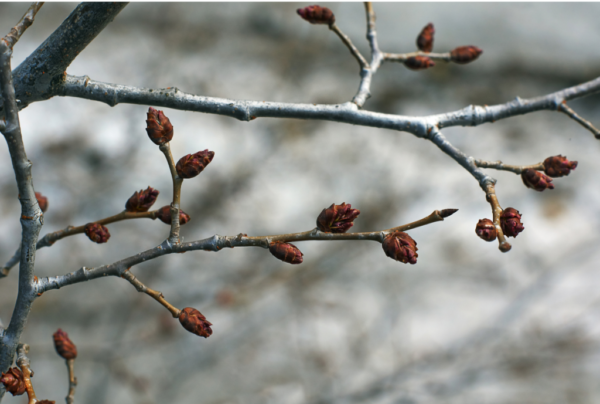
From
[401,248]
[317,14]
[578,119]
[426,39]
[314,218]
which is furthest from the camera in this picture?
[314,218]

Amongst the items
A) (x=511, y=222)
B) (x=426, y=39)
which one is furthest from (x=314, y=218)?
(x=511, y=222)

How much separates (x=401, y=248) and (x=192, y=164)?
1.04 feet

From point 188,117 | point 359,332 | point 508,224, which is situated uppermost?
point 188,117

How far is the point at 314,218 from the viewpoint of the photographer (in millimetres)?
2621

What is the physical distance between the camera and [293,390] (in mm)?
2180

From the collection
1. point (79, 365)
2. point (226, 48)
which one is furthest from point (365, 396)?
point (226, 48)

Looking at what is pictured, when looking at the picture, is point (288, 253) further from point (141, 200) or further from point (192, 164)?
point (141, 200)

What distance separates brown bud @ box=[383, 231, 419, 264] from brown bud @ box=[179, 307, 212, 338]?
0.27 meters

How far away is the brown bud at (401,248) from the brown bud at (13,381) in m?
0.53

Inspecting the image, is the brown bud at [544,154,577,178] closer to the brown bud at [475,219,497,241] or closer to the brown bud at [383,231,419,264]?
the brown bud at [475,219,497,241]

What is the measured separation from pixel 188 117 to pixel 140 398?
174 cm

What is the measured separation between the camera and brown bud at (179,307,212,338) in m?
0.54

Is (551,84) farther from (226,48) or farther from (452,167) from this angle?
(226,48)

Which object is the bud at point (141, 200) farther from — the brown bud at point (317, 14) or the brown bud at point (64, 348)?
the brown bud at point (317, 14)
